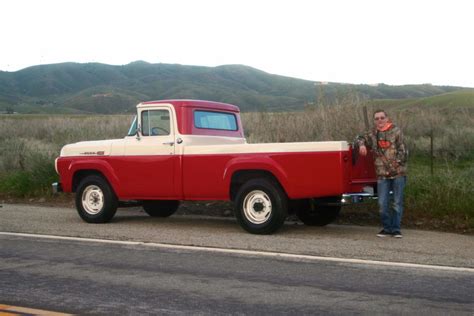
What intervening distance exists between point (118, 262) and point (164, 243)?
51.3 inches

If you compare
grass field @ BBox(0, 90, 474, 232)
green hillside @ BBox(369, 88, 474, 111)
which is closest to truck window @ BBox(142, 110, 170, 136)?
grass field @ BBox(0, 90, 474, 232)

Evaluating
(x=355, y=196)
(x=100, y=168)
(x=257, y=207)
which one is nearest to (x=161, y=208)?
(x=100, y=168)

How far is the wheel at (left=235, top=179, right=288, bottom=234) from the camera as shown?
9297 mm

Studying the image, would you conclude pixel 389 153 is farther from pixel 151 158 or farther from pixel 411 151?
pixel 411 151

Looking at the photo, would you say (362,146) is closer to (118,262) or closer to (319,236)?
(319,236)

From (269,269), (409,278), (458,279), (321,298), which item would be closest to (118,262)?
(269,269)

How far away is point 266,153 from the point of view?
9.32m

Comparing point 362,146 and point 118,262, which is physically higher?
point 362,146

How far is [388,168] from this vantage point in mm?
9258

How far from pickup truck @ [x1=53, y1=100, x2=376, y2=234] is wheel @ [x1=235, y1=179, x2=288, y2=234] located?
0.05ft

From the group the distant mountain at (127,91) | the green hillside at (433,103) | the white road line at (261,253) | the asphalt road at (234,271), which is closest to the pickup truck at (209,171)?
the asphalt road at (234,271)

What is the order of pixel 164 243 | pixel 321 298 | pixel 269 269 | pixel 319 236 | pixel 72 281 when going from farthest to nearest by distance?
pixel 319 236 < pixel 164 243 < pixel 269 269 < pixel 72 281 < pixel 321 298

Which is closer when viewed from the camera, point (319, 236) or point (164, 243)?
point (164, 243)

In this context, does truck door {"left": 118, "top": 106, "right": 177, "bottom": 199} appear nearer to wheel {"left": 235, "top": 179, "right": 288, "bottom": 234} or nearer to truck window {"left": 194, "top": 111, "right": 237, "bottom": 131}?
truck window {"left": 194, "top": 111, "right": 237, "bottom": 131}
